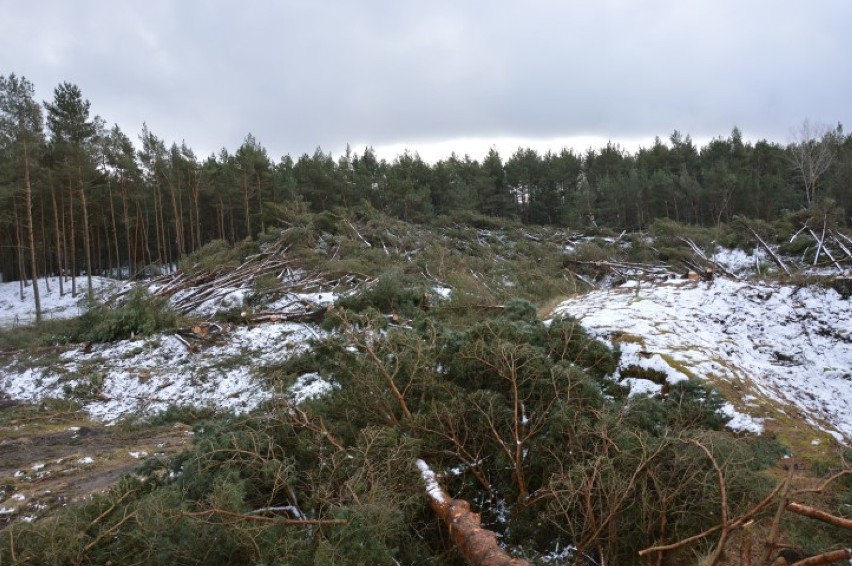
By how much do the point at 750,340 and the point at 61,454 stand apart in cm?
915

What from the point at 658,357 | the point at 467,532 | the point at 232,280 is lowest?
the point at 467,532

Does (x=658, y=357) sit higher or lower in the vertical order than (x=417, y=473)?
higher

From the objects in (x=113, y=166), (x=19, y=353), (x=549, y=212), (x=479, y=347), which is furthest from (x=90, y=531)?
(x=549, y=212)

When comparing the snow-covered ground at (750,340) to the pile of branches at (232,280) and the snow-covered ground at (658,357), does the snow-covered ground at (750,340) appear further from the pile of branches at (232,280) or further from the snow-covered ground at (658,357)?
the pile of branches at (232,280)

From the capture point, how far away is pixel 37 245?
1067 inches

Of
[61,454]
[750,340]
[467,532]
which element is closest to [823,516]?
[467,532]

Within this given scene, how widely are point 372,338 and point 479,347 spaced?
1.12 meters

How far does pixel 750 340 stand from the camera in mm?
6766

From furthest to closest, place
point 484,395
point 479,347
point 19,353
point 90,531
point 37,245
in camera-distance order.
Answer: point 37,245
point 19,353
point 479,347
point 484,395
point 90,531

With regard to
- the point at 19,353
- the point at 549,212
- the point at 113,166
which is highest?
the point at 113,166

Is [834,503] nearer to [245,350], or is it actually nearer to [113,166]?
[245,350]

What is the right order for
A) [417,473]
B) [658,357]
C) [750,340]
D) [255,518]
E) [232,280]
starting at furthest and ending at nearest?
[232,280] → [750,340] → [658,357] → [417,473] → [255,518]

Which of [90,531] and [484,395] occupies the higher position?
[484,395]

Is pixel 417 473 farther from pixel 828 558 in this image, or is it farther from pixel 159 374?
pixel 159 374
